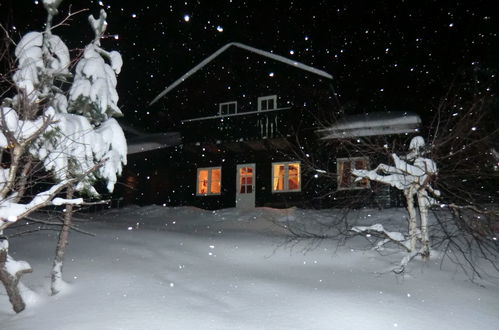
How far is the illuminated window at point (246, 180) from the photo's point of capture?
18625 millimetres

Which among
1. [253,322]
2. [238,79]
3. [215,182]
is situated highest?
[238,79]

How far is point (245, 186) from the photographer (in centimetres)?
1870

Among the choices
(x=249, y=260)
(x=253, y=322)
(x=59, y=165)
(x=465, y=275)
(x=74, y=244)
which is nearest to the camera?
(x=253, y=322)

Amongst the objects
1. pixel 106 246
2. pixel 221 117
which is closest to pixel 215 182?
pixel 221 117

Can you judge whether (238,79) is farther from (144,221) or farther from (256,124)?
(144,221)

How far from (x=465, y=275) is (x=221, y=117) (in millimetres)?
11597

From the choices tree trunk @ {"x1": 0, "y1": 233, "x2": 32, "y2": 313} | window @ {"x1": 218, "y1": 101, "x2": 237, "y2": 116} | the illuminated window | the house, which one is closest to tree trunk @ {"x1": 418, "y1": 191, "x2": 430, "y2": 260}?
the house

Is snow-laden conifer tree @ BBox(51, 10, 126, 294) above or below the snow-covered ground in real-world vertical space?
above

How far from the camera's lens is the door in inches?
725

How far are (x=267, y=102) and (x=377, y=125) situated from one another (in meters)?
5.19

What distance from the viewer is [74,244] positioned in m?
11.3

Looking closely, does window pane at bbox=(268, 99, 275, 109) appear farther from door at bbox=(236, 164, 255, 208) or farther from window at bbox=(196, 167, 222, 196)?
window at bbox=(196, 167, 222, 196)

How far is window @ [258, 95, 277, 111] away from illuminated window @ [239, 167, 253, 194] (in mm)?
2903

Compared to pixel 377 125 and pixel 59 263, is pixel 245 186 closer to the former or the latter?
pixel 377 125
